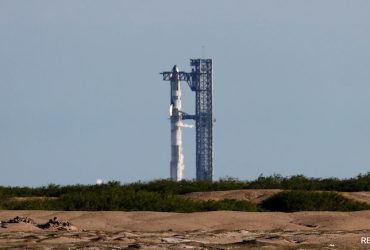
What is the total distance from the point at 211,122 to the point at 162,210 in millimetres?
136589

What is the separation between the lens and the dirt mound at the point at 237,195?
3100 centimetres

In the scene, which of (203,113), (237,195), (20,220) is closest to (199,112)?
(203,113)

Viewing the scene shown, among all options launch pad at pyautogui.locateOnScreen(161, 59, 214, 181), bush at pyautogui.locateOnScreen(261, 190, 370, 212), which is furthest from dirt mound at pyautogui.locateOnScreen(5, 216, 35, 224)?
launch pad at pyautogui.locateOnScreen(161, 59, 214, 181)

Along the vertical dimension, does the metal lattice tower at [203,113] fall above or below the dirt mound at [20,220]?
above

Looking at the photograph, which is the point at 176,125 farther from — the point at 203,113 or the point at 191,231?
the point at 191,231

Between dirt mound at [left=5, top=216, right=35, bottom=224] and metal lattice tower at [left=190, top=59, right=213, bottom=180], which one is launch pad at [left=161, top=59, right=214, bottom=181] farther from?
dirt mound at [left=5, top=216, right=35, bottom=224]

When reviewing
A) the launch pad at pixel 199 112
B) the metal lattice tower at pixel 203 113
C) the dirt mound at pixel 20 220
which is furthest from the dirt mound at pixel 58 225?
the metal lattice tower at pixel 203 113

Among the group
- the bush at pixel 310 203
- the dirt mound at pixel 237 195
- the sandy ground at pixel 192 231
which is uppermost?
the dirt mound at pixel 237 195

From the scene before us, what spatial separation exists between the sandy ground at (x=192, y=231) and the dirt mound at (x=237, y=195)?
5.68 m

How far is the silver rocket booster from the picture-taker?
156m

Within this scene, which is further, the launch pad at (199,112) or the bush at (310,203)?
the launch pad at (199,112)

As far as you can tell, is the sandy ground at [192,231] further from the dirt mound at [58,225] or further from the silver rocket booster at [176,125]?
the silver rocket booster at [176,125]

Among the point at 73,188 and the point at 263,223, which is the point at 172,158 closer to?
the point at 73,188

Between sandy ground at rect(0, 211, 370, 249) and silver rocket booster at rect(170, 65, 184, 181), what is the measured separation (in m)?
→ 129
